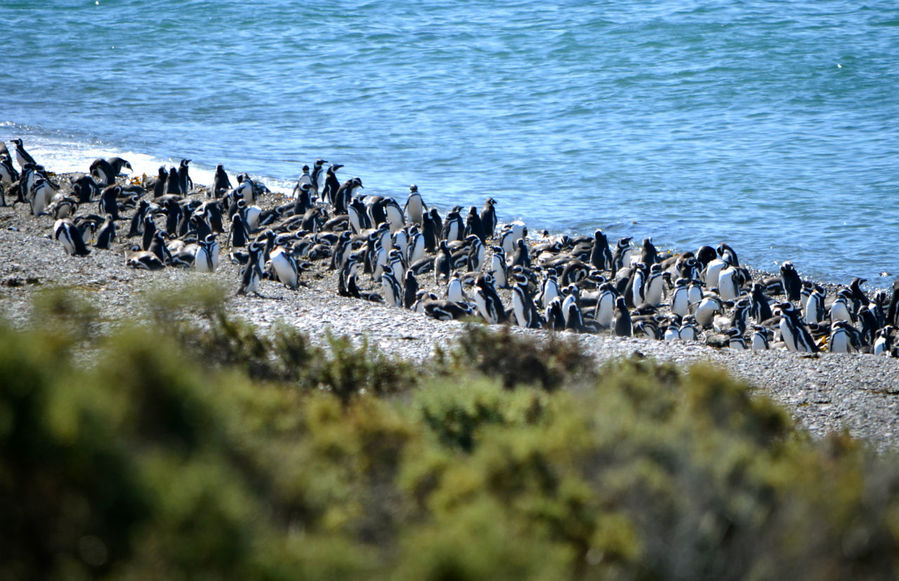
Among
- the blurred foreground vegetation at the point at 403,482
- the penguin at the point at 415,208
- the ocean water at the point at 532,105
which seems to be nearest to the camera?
the blurred foreground vegetation at the point at 403,482

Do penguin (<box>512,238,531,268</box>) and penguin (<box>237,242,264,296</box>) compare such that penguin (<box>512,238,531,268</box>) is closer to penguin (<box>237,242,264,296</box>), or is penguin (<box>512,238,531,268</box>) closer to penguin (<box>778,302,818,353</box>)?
penguin (<box>237,242,264,296</box>)

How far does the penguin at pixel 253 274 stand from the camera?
1210 centimetres

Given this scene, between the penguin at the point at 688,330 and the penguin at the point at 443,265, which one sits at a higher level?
the penguin at the point at 443,265

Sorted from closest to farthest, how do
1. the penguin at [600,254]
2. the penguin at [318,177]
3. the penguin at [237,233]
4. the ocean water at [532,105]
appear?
the penguin at [237,233]
the penguin at [600,254]
the penguin at [318,177]
the ocean water at [532,105]

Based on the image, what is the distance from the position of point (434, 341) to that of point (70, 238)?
826cm

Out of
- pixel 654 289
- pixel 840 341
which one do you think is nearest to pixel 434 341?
pixel 840 341

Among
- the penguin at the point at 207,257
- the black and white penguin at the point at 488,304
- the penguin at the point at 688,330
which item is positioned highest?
the penguin at the point at 207,257

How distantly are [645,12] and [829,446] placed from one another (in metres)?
45.7

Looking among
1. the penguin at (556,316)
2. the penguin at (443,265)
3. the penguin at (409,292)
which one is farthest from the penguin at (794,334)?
the penguin at (443,265)

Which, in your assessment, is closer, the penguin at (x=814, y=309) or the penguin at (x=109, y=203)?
the penguin at (x=814, y=309)

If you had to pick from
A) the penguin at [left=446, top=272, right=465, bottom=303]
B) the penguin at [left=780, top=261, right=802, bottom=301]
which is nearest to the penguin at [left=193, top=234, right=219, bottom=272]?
the penguin at [left=446, top=272, right=465, bottom=303]

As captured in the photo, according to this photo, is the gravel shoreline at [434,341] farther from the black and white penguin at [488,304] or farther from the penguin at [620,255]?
the penguin at [620,255]

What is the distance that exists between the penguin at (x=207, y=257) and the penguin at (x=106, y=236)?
2.15 meters

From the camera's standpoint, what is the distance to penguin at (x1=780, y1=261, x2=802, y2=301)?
51.6ft
